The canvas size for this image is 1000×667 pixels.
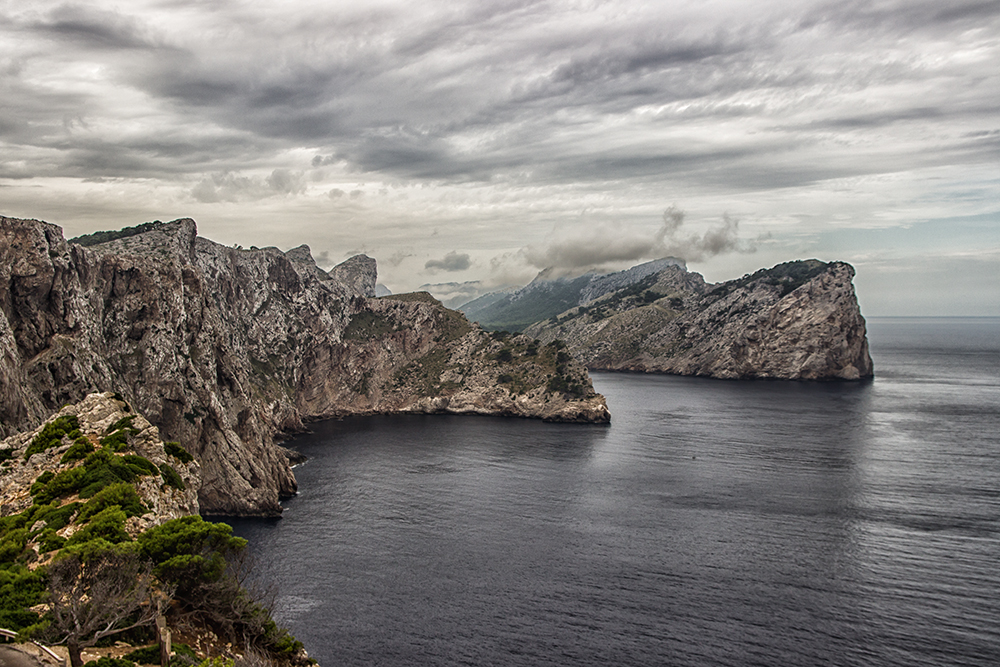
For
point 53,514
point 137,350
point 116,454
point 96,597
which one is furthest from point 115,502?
point 137,350

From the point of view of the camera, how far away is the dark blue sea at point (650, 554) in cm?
6225

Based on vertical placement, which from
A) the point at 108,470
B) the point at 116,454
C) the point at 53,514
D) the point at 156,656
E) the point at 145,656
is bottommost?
the point at 156,656

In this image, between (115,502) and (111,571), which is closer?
(111,571)

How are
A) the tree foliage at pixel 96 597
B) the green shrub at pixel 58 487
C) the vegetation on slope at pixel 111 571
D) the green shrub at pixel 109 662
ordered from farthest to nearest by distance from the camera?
the green shrub at pixel 58 487 < the vegetation on slope at pixel 111 571 < the tree foliage at pixel 96 597 < the green shrub at pixel 109 662

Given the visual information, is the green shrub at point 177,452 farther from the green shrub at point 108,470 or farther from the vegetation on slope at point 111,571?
the vegetation on slope at point 111,571

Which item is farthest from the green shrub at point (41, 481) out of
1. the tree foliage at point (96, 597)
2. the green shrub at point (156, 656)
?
the green shrub at point (156, 656)

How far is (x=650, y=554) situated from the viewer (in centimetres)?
8425

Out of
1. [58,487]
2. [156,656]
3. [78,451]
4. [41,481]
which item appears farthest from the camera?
[78,451]

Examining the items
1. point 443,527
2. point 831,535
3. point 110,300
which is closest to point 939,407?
point 831,535

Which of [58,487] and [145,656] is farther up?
[58,487]

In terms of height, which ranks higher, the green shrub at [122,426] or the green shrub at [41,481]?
Result: the green shrub at [122,426]

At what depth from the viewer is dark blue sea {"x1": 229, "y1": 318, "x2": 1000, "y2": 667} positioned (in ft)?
204

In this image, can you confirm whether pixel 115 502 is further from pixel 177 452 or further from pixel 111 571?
pixel 177 452

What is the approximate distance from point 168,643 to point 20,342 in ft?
235
